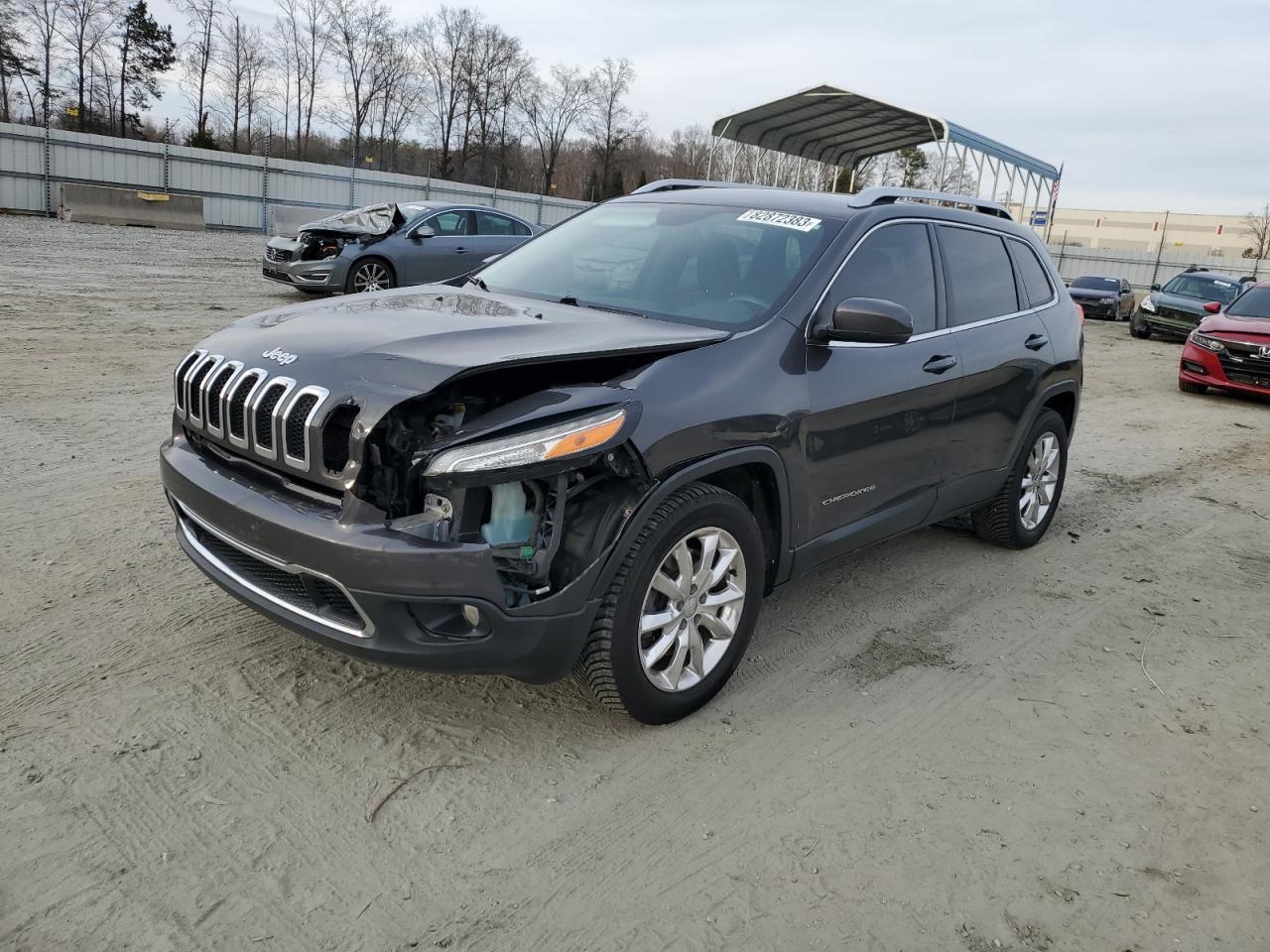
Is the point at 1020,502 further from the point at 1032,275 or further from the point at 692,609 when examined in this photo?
the point at 692,609

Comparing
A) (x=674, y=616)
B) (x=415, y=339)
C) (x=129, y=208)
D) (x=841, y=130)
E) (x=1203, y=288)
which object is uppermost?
(x=841, y=130)

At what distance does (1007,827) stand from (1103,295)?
25.5 meters

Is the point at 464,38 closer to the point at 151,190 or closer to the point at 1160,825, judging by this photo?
the point at 151,190

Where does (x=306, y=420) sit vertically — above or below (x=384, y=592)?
above

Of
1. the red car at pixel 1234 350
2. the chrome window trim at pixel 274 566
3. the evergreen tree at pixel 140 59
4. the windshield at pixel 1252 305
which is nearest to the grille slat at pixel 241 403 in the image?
the chrome window trim at pixel 274 566

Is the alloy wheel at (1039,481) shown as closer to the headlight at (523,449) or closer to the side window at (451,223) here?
the headlight at (523,449)

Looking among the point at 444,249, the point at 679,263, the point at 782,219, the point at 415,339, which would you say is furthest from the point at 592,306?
the point at 444,249

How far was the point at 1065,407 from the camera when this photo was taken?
18.3 ft

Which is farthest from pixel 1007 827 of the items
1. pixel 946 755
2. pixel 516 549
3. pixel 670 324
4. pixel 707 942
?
pixel 670 324

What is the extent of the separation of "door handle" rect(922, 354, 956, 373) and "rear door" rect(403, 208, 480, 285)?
9866 mm

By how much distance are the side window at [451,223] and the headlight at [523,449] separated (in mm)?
11672

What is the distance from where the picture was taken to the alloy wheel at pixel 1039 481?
5.30 metres

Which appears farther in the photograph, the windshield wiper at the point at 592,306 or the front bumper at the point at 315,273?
the front bumper at the point at 315,273

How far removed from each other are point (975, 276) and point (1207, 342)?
370 inches
